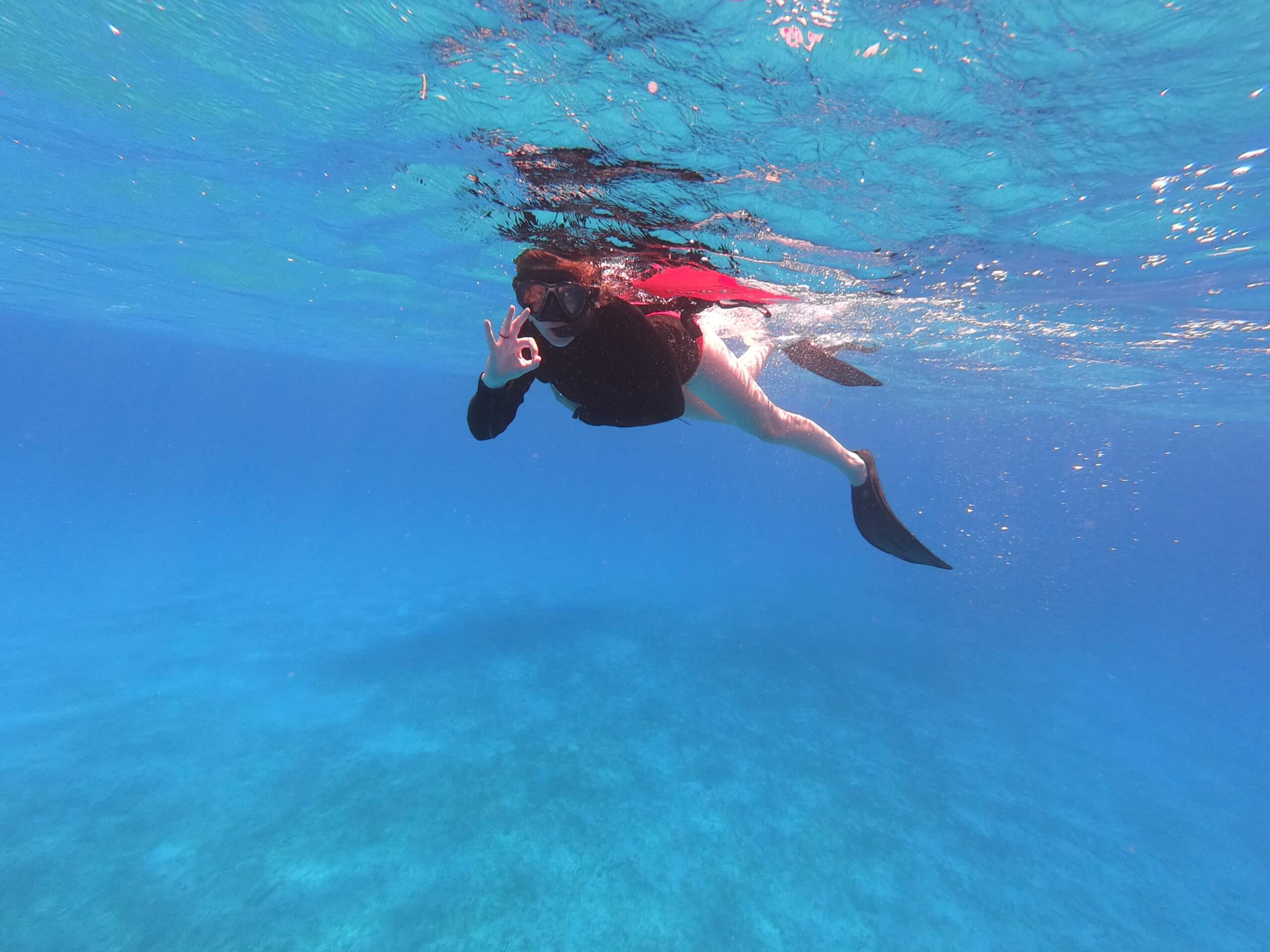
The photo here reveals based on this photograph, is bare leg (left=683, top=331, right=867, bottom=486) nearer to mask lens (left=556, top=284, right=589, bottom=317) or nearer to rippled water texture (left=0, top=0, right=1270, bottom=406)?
mask lens (left=556, top=284, right=589, bottom=317)

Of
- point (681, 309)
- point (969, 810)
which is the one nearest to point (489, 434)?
point (681, 309)

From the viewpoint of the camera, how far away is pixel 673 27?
4957 millimetres

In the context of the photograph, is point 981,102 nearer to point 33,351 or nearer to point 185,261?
point 185,261

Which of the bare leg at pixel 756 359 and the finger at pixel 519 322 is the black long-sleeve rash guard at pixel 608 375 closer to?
the finger at pixel 519 322

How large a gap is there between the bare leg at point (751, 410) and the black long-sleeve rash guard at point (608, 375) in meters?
0.78

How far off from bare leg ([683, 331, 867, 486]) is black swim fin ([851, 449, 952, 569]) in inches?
5.8

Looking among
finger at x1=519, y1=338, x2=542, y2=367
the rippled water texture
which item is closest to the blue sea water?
the rippled water texture

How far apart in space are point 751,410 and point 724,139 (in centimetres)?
323

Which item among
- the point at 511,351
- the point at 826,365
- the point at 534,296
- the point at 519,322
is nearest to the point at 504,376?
the point at 511,351

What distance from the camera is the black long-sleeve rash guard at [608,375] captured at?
4.36 meters

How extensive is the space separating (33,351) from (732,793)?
8979cm

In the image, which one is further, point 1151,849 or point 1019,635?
point 1019,635

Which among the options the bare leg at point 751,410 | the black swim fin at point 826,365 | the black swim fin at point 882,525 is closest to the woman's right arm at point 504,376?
the bare leg at point 751,410

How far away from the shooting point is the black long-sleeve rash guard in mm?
4355
